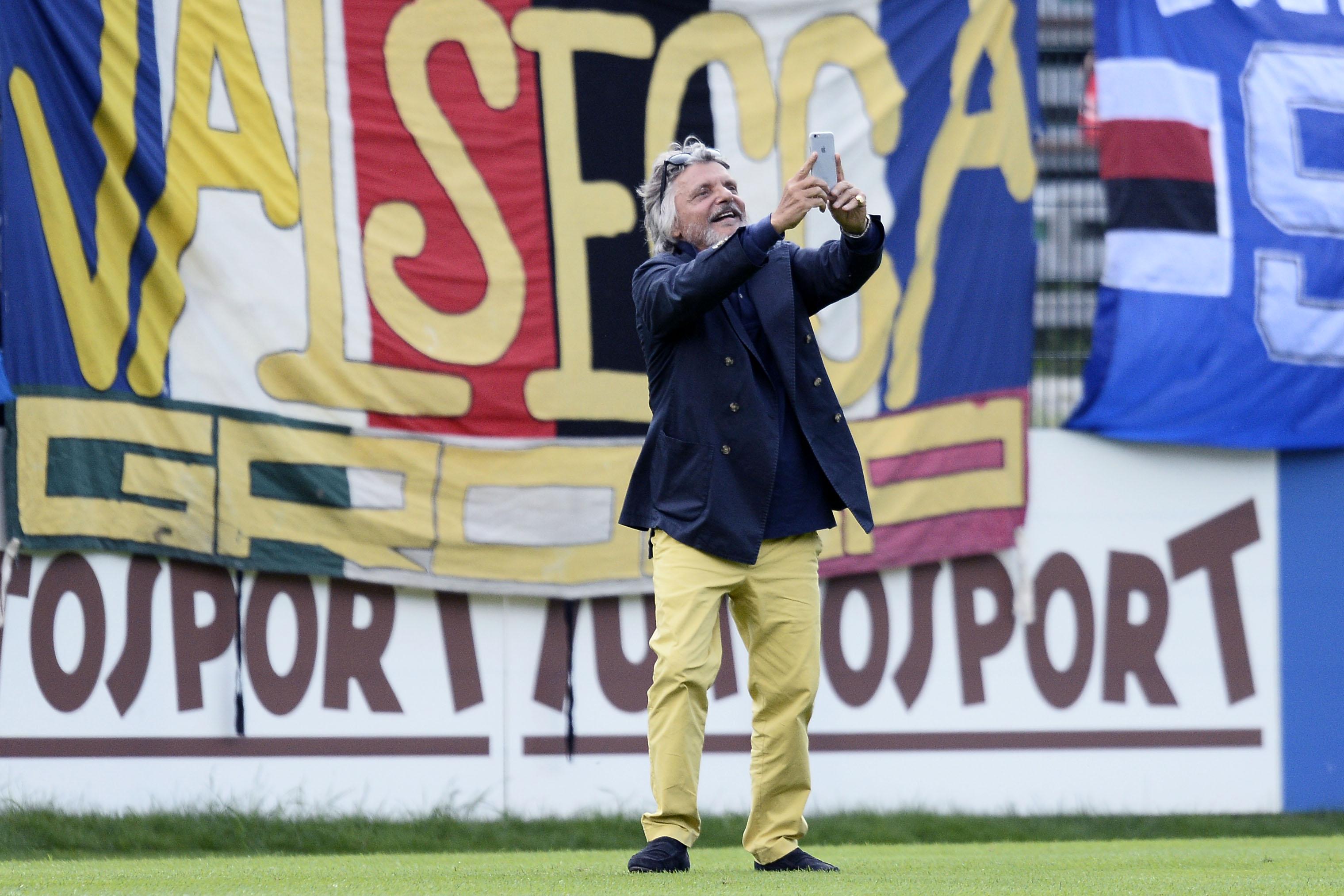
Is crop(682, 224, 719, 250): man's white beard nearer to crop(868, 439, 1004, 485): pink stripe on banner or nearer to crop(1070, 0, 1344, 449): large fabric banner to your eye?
crop(868, 439, 1004, 485): pink stripe on banner

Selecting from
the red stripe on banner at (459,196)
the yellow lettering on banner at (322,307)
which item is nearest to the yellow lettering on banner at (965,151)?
the red stripe on banner at (459,196)

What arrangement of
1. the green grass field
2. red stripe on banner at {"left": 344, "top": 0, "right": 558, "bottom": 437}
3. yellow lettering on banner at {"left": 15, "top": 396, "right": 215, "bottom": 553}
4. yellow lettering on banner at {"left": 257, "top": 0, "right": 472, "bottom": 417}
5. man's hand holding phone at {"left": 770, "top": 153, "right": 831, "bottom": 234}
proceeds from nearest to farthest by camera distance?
the green grass field, man's hand holding phone at {"left": 770, "top": 153, "right": 831, "bottom": 234}, yellow lettering on banner at {"left": 15, "top": 396, "right": 215, "bottom": 553}, yellow lettering on banner at {"left": 257, "top": 0, "right": 472, "bottom": 417}, red stripe on banner at {"left": 344, "top": 0, "right": 558, "bottom": 437}

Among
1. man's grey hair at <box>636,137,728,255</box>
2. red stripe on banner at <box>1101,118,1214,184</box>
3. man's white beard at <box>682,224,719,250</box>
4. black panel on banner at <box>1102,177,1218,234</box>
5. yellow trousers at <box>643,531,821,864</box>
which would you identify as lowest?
yellow trousers at <box>643,531,821,864</box>

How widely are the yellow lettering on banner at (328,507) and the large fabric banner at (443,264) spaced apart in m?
0.01

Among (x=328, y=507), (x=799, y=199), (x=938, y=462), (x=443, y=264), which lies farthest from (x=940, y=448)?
(x=799, y=199)

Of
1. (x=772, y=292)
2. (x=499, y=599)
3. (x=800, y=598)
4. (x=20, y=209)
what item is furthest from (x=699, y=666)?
(x=20, y=209)

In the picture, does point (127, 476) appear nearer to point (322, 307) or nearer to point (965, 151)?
point (322, 307)

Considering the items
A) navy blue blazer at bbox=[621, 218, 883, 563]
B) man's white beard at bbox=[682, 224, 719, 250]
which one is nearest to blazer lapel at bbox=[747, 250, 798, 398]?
navy blue blazer at bbox=[621, 218, 883, 563]

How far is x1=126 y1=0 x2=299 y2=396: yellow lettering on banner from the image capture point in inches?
233

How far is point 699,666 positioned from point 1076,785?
12.0 feet

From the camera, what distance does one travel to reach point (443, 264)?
20.5ft

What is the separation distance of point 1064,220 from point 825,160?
3.74 m

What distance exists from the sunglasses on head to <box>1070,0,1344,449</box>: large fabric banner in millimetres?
3473

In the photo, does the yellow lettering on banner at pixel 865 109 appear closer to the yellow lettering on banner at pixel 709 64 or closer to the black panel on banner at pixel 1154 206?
the yellow lettering on banner at pixel 709 64
